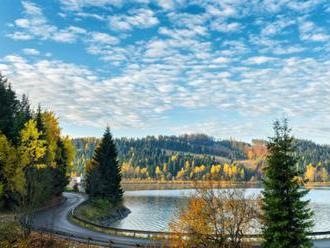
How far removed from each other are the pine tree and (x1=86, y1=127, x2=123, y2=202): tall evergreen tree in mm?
53595

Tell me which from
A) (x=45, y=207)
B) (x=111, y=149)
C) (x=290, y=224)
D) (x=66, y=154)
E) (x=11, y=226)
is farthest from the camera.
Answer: (x=66, y=154)

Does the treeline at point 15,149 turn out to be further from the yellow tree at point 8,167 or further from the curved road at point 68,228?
the curved road at point 68,228

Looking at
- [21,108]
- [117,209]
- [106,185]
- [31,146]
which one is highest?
[21,108]

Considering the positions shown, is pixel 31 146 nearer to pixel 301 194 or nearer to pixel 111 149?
pixel 111 149

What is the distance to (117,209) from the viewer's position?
7925cm

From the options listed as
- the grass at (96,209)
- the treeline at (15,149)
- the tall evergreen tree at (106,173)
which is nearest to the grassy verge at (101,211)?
the grass at (96,209)

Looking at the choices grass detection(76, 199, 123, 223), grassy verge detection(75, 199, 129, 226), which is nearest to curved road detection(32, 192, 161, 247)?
grass detection(76, 199, 123, 223)

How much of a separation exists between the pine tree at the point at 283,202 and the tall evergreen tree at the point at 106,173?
176 ft

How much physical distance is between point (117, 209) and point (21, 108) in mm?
29741

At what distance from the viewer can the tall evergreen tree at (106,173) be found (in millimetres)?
77000

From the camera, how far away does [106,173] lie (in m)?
77.2

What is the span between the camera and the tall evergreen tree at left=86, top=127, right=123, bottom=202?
77.0 meters

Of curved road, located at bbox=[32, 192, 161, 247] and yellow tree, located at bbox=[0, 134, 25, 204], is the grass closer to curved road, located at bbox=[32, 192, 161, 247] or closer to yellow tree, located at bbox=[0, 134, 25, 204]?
curved road, located at bbox=[32, 192, 161, 247]

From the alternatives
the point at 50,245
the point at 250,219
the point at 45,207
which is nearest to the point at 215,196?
the point at 250,219
